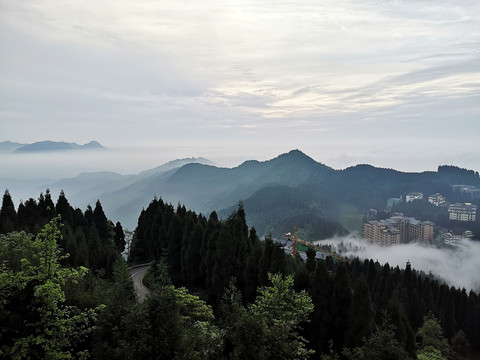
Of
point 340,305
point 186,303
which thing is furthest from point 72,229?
point 340,305

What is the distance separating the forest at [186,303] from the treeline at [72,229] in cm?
17

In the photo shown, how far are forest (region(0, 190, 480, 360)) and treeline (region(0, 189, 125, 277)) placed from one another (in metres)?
0.17

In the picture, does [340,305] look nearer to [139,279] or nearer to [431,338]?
[431,338]

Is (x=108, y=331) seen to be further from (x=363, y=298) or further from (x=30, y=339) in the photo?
(x=363, y=298)

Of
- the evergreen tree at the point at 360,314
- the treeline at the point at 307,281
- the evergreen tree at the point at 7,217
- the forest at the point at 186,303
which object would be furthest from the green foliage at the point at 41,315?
the evergreen tree at the point at 7,217

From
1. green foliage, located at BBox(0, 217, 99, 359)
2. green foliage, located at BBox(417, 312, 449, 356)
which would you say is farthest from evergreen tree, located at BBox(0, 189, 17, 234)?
green foliage, located at BBox(417, 312, 449, 356)

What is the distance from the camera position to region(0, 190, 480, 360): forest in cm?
1484

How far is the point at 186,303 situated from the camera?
2527 centimetres

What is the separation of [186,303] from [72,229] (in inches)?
1311

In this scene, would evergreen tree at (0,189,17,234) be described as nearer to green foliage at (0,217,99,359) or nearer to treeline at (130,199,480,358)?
treeline at (130,199,480,358)

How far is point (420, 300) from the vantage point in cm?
5728

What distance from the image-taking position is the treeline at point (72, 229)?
38.6 meters

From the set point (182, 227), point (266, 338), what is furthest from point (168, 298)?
point (182, 227)

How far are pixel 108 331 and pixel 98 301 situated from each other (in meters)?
2.48
